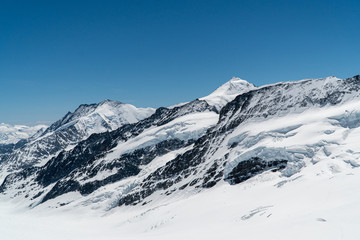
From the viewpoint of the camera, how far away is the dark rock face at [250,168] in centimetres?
5917

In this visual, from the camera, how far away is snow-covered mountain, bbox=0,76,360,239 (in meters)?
37.6

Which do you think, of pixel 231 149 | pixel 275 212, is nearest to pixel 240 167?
pixel 231 149

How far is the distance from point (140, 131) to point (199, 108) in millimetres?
45475

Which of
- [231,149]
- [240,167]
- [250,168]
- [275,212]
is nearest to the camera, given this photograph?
[275,212]

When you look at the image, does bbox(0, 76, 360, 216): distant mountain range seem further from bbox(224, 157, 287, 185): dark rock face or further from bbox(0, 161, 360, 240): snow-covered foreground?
bbox(0, 161, 360, 240): snow-covered foreground

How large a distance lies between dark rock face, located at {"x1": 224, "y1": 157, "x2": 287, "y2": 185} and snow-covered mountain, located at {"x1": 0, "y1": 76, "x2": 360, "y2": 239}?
293mm

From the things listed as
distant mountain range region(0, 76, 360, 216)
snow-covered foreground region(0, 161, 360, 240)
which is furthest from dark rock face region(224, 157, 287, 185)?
snow-covered foreground region(0, 161, 360, 240)

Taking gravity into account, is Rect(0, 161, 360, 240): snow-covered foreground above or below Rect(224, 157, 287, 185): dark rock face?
below

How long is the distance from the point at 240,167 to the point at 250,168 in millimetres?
3579

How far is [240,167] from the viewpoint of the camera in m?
67.9

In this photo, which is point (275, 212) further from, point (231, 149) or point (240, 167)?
point (231, 149)

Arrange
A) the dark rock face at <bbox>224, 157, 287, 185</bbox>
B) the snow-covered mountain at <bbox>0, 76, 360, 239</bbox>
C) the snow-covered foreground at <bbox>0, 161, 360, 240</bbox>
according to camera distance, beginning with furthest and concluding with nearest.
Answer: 1. the dark rock face at <bbox>224, 157, 287, 185</bbox>
2. the snow-covered mountain at <bbox>0, 76, 360, 239</bbox>
3. the snow-covered foreground at <bbox>0, 161, 360, 240</bbox>

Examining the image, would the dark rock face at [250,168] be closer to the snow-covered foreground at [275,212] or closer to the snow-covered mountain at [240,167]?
the snow-covered mountain at [240,167]

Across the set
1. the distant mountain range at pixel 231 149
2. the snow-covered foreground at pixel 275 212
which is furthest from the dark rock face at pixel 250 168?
the snow-covered foreground at pixel 275 212
